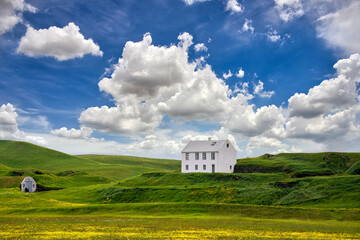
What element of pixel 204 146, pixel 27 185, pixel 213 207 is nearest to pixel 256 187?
pixel 213 207

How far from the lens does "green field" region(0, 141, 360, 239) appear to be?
32.4 meters

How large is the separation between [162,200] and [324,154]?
192 ft

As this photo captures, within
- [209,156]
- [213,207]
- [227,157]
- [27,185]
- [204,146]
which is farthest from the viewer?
[27,185]

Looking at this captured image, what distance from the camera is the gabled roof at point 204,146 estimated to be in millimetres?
88500

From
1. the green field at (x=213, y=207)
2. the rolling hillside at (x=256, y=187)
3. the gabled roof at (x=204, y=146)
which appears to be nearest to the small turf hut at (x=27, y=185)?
the green field at (x=213, y=207)

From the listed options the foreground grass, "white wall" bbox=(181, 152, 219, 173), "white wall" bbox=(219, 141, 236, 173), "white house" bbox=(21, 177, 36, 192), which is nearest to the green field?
the foreground grass

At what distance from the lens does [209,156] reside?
8775 centimetres

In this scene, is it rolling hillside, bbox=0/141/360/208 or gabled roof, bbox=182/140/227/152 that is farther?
gabled roof, bbox=182/140/227/152

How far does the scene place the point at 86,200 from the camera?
246 feet

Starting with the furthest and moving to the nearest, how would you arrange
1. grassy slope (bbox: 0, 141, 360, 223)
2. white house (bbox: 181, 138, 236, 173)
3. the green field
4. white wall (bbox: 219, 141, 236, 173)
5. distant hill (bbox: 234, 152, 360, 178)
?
1. white wall (bbox: 219, 141, 236, 173)
2. white house (bbox: 181, 138, 236, 173)
3. distant hill (bbox: 234, 152, 360, 178)
4. grassy slope (bbox: 0, 141, 360, 223)
5. the green field

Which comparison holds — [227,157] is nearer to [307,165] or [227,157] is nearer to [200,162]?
[200,162]

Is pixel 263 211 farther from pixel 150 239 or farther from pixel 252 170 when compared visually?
pixel 252 170

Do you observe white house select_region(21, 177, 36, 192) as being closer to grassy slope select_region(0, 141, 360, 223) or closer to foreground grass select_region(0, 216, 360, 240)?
grassy slope select_region(0, 141, 360, 223)

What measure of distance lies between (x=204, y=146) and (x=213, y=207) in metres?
39.5
